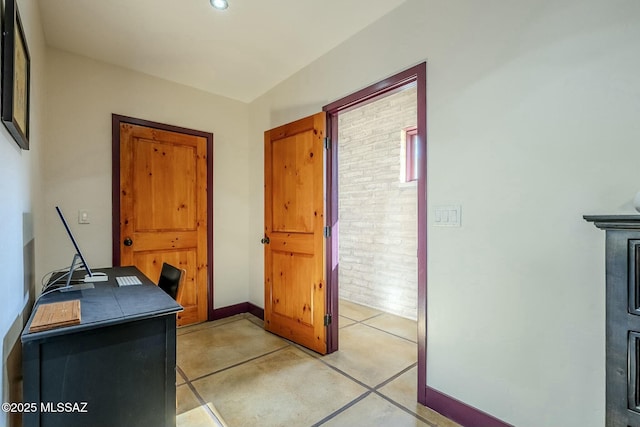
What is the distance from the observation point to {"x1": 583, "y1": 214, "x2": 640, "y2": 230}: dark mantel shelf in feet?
3.44

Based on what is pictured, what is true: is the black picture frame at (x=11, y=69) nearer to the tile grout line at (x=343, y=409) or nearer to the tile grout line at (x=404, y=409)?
the tile grout line at (x=343, y=409)

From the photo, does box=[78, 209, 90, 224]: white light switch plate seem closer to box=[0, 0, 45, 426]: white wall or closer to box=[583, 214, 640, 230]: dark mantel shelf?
box=[0, 0, 45, 426]: white wall

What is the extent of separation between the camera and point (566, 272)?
4.59 feet

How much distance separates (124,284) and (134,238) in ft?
4.45

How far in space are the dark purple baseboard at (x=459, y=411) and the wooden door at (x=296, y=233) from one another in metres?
1.00

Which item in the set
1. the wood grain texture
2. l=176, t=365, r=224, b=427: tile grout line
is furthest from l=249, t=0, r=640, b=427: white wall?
the wood grain texture

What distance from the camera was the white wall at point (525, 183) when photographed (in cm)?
131

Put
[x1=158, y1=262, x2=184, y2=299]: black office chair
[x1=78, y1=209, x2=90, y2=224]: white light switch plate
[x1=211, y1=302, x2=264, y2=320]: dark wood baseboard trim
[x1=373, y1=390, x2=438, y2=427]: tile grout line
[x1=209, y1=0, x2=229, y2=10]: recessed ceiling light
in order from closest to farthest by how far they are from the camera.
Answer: [x1=373, y1=390, x2=438, y2=427]: tile grout line, [x1=158, y1=262, x2=184, y2=299]: black office chair, [x1=209, y1=0, x2=229, y2=10]: recessed ceiling light, [x1=78, y1=209, x2=90, y2=224]: white light switch plate, [x1=211, y1=302, x2=264, y2=320]: dark wood baseboard trim

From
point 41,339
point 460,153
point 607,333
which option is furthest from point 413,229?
Answer: point 41,339

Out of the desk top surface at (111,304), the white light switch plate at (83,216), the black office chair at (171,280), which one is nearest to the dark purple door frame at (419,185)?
the black office chair at (171,280)

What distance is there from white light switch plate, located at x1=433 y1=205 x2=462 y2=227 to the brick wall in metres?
1.62

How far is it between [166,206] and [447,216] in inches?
109

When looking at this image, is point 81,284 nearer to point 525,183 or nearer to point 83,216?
point 83,216

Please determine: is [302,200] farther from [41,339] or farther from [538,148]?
[41,339]
